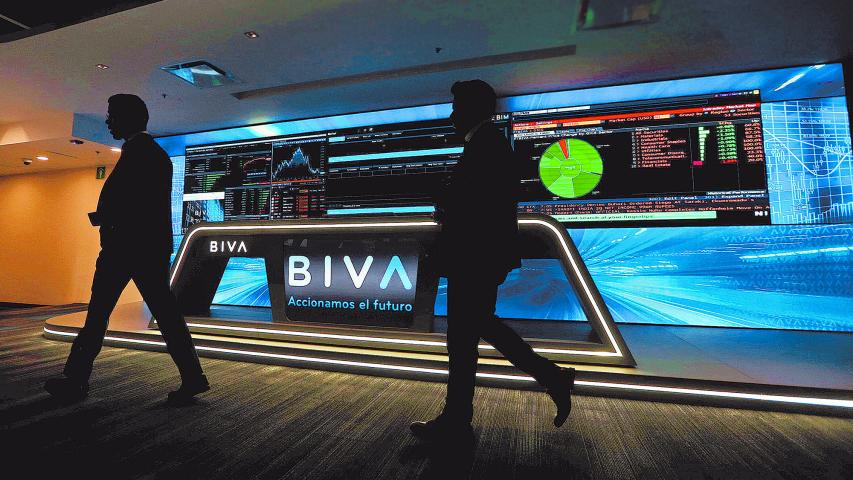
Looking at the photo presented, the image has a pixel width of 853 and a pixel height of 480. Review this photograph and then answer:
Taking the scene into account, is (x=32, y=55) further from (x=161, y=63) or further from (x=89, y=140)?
(x=89, y=140)

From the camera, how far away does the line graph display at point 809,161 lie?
3.37 meters

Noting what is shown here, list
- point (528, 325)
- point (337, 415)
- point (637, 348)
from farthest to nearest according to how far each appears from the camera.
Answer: point (528, 325) < point (637, 348) < point (337, 415)

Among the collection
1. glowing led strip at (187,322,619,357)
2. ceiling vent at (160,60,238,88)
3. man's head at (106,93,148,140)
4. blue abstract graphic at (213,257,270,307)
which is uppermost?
ceiling vent at (160,60,238,88)

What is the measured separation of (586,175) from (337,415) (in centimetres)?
328

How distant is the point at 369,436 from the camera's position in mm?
1435

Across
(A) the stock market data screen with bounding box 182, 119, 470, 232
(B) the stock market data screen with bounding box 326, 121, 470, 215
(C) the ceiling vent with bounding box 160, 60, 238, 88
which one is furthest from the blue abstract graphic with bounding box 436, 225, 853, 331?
(C) the ceiling vent with bounding box 160, 60, 238, 88

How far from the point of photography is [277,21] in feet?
9.18

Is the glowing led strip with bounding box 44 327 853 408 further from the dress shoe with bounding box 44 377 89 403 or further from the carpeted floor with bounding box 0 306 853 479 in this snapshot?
the dress shoe with bounding box 44 377 89 403

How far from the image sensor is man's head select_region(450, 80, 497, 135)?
4.56 ft

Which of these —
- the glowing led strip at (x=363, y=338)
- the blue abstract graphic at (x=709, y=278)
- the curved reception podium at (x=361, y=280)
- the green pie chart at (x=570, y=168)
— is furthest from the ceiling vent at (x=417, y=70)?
the glowing led strip at (x=363, y=338)

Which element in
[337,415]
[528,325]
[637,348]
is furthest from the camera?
[528,325]

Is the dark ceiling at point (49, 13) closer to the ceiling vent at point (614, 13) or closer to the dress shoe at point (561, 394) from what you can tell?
the ceiling vent at point (614, 13)

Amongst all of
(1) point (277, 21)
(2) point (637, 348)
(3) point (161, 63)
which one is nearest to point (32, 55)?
(3) point (161, 63)

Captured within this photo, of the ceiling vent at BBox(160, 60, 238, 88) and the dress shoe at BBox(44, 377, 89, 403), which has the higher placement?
the ceiling vent at BBox(160, 60, 238, 88)
